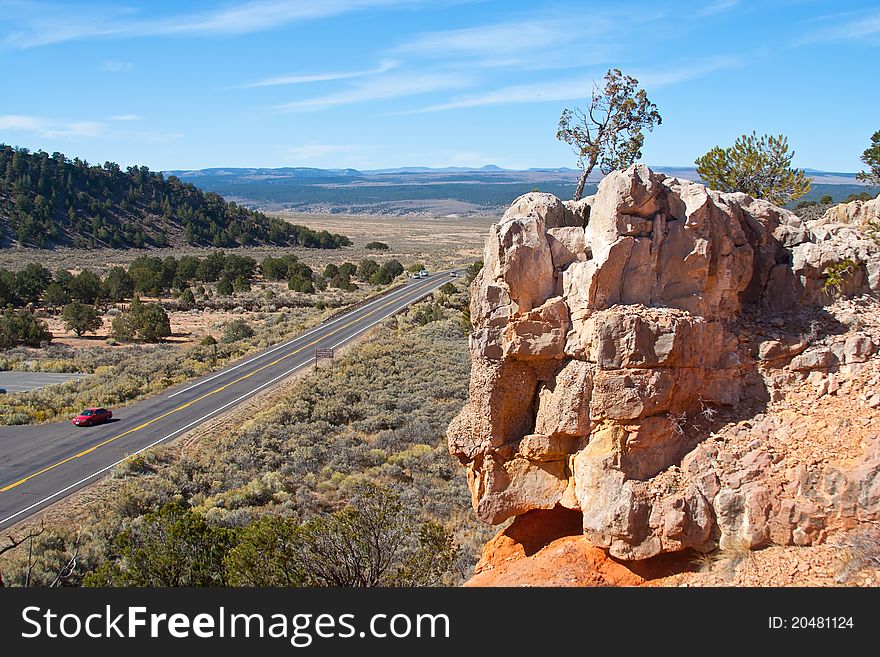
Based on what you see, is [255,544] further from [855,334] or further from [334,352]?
[334,352]

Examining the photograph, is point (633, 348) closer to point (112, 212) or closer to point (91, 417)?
point (91, 417)

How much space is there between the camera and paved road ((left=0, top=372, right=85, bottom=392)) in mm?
43378

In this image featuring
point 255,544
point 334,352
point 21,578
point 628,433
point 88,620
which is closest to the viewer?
point 88,620

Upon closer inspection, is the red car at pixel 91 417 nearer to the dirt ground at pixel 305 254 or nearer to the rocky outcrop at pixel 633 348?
the rocky outcrop at pixel 633 348

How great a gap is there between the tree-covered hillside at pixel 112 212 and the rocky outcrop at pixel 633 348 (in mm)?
125278

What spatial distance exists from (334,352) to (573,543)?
126 ft

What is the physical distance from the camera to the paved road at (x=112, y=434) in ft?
87.5

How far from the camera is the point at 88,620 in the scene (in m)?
9.77

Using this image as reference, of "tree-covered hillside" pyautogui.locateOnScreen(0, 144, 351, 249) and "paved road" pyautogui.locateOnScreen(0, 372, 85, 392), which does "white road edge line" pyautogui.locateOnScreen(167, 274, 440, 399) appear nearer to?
"paved road" pyautogui.locateOnScreen(0, 372, 85, 392)

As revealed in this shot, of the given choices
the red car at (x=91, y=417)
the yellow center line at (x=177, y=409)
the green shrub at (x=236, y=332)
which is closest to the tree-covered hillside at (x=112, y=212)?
the green shrub at (x=236, y=332)

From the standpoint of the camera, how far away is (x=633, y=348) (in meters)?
11.6

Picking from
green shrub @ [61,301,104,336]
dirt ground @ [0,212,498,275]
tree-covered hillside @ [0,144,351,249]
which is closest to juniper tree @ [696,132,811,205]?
green shrub @ [61,301,104,336]

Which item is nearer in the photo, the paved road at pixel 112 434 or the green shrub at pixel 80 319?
the paved road at pixel 112 434

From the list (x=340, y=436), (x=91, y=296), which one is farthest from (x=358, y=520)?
(x=91, y=296)
